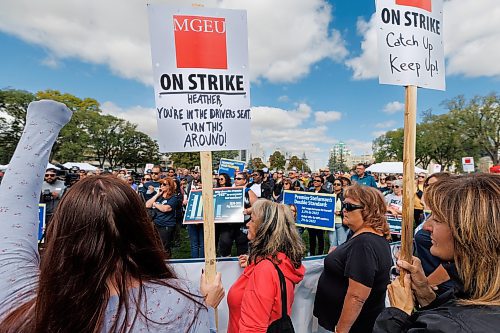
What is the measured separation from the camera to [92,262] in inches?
37.9

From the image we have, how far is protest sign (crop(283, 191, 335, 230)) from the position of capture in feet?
22.4

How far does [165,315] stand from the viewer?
96 centimetres

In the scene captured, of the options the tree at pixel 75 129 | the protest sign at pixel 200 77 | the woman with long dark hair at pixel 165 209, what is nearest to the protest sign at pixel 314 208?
the woman with long dark hair at pixel 165 209

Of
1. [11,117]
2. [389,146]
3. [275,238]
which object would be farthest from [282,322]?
[389,146]

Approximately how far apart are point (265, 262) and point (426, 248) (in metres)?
1.83

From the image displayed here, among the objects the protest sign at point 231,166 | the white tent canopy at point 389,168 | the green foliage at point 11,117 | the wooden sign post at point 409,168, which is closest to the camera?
the wooden sign post at point 409,168

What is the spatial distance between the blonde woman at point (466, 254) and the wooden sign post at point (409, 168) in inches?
22.6

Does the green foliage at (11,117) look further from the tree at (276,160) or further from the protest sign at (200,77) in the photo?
the protest sign at (200,77)

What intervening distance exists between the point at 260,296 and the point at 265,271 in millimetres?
165

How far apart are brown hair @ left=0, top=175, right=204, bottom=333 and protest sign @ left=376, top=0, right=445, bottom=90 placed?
5.89 feet

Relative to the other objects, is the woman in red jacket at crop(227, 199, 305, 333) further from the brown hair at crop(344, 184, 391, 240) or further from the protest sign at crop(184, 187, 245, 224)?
the protest sign at crop(184, 187, 245, 224)

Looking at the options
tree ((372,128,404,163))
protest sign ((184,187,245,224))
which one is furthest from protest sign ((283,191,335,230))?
tree ((372,128,404,163))

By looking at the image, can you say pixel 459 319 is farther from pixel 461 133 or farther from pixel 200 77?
pixel 461 133

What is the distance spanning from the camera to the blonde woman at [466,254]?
1.00 m
